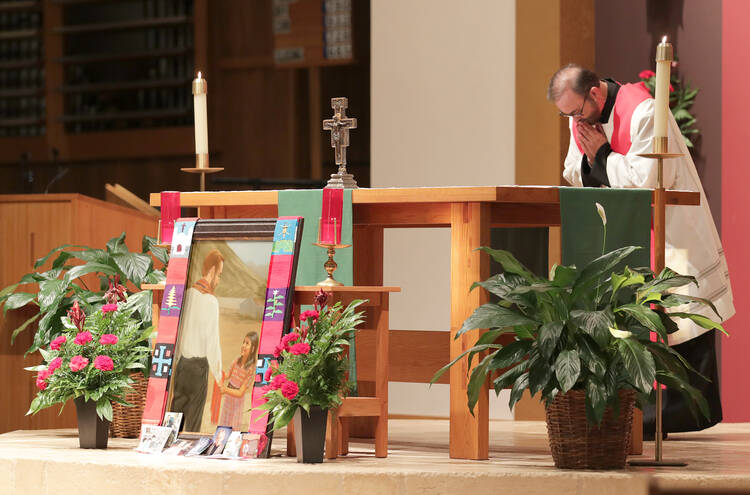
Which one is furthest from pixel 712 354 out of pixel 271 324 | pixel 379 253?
pixel 271 324

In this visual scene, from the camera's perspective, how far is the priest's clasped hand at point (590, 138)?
13.9 ft

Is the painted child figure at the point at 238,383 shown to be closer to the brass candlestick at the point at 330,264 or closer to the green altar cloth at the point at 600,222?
the brass candlestick at the point at 330,264

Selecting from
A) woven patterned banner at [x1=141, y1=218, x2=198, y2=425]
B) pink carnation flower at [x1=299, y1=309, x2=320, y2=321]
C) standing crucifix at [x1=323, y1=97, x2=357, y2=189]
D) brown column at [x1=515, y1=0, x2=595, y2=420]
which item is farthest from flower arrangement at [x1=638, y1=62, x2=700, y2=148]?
pink carnation flower at [x1=299, y1=309, x2=320, y2=321]

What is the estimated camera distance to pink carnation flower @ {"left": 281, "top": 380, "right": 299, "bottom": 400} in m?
3.17

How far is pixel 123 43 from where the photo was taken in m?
10.5

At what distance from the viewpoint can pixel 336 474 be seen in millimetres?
3070

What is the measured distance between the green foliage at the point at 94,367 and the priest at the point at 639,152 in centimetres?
174

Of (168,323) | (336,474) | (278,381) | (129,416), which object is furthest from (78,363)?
(336,474)

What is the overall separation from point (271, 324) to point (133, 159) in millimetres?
7116

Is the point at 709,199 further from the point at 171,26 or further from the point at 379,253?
the point at 171,26

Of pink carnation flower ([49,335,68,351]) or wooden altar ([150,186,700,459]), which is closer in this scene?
wooden altar ([150,186,700,459])

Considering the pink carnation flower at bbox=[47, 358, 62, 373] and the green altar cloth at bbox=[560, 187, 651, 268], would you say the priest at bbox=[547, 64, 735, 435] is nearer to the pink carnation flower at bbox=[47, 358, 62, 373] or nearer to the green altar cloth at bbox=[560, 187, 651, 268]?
the green altar cloth at bbox=[560, 187, 651, 268]

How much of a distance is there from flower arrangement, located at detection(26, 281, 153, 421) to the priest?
68.5 inches

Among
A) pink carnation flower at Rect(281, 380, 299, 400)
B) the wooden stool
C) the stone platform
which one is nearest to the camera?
the stone platform
